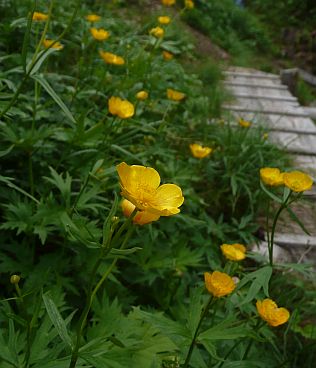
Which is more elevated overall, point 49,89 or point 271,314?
point 49,89

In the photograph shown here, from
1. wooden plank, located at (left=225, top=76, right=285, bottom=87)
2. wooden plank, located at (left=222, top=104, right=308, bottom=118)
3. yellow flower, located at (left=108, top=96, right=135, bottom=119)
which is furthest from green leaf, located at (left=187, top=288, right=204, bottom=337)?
wooden plank, located at (left=225, top=76, right=285, bottom=87)

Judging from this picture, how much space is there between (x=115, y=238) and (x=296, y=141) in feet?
9.43

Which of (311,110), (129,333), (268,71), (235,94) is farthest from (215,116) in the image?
(268,71)

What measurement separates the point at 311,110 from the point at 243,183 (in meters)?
2.40

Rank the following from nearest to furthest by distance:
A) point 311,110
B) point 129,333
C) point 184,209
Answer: point 129,333
point 184,209
point 311,110

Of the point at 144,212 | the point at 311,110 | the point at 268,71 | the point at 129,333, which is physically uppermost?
the point at 144,212

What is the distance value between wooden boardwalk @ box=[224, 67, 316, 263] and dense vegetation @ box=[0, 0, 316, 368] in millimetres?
229

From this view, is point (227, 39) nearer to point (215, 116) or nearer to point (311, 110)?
point (311, 110)

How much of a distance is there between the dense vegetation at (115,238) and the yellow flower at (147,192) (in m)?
0.01

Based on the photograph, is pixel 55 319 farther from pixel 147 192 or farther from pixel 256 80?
pixel 256 80

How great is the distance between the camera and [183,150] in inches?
99.5

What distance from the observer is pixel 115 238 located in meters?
0.74

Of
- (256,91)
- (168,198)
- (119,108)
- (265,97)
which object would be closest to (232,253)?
(168,198)

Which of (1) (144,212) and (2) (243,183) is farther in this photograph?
(2) (243,183)
